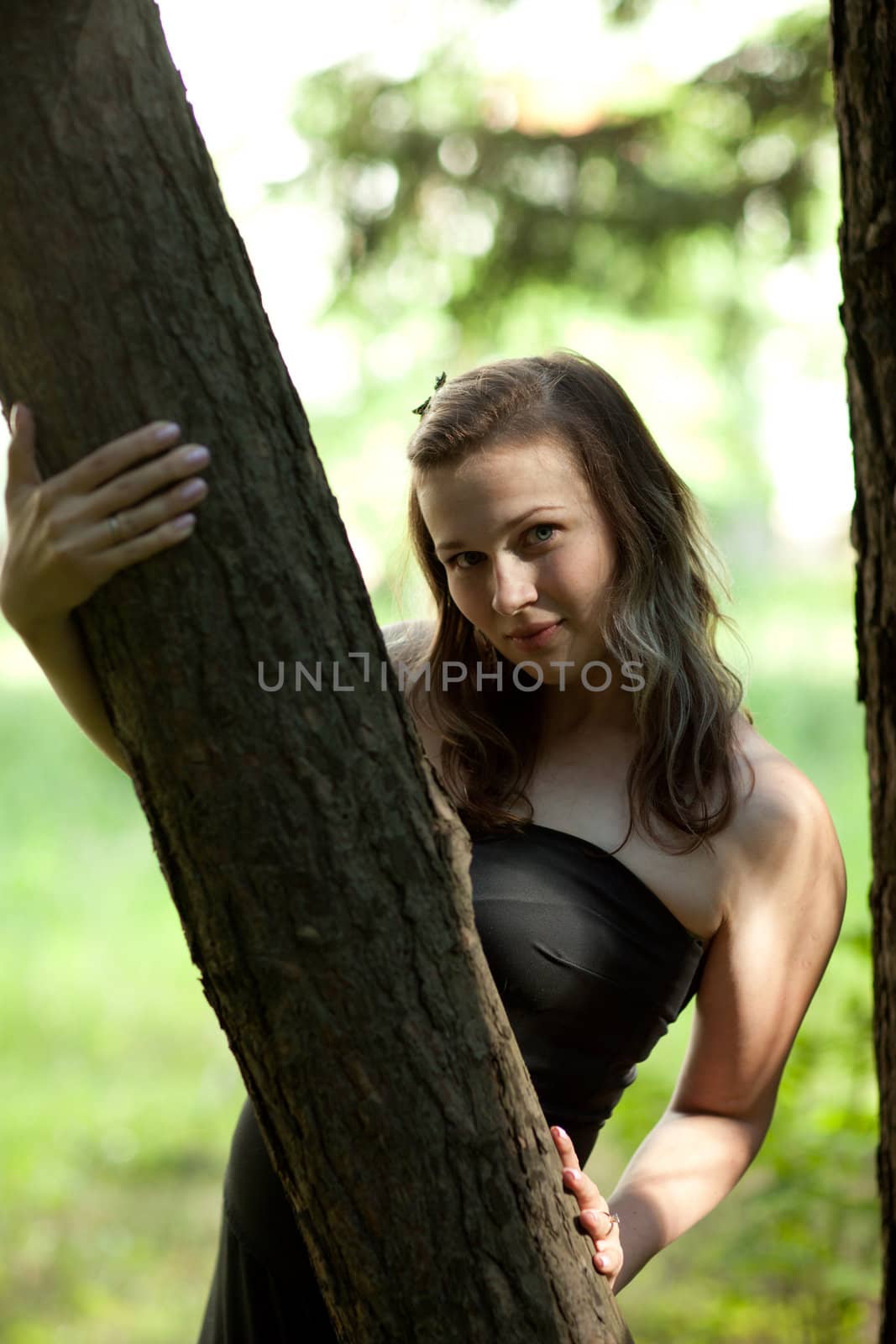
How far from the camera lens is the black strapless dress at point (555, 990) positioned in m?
1.81

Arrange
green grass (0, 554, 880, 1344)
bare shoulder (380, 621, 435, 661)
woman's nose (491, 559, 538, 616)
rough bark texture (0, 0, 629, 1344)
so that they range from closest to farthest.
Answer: rough bark texture (0, 0, 629, 1344) < woman's nose (491, 559, 538, 616) < bare shoulder (380, 621, 435, 661) < green grass (0, 554, 880, 1344)

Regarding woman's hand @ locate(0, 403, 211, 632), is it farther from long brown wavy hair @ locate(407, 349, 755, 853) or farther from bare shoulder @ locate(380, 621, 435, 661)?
bare shoulder @ locate(380, 621, 435, 661)

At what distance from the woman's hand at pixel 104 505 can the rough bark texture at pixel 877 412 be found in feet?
2.54

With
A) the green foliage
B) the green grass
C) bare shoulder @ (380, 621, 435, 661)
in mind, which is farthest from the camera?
the green foliage

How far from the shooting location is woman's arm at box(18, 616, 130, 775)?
130 centimetres

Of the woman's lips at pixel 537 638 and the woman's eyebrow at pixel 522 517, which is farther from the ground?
the woman's eyebrow at pixel 522 517

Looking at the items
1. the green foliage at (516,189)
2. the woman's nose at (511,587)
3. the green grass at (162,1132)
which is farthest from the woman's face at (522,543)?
the green foliage at (516,189)

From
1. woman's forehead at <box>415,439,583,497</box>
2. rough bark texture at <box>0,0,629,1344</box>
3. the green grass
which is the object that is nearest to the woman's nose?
woman's forehead at <box>415,439,583,497</box>

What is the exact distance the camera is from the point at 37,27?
116cm

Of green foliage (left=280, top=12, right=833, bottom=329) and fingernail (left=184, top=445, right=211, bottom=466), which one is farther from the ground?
green foliage (left=280, top=12, right=833, bottom=329)

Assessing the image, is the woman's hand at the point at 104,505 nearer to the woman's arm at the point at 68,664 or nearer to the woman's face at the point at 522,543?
the woman's arm at the point at 68,664

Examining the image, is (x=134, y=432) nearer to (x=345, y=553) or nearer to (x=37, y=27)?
(x=345, y=553)

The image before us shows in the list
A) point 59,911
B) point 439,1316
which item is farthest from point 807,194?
point 59,911

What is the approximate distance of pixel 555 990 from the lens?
1806mm
